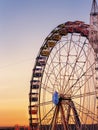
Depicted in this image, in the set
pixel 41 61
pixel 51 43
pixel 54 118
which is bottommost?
pixel 54 118

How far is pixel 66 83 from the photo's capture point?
44156 millimetres

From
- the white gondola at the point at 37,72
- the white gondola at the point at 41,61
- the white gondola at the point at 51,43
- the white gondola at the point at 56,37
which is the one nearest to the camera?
the white gondola at the point at 56,37

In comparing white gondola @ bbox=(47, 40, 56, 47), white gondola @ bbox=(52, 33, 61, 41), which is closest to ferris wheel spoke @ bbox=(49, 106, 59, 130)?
white gondola @ bbox=(47, 40, 56, 47)

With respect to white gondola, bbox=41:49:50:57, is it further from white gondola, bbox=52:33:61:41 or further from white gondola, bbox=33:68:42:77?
white gondola, bbox=33:68:42:77

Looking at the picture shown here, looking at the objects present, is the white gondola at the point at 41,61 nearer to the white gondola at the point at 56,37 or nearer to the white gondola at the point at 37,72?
the white gondola at the point at 37,72

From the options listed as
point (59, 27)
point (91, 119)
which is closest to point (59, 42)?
point (59, 27)

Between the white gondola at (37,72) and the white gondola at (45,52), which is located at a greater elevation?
the white gondola at (45,52)

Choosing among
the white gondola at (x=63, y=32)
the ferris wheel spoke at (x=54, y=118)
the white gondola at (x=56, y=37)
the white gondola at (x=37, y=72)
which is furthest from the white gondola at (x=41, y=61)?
the ferris wheel spoke at (x=54, y=118)

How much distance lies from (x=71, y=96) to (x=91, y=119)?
351 cm

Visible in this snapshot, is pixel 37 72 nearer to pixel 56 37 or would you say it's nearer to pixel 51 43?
pixel 51 43

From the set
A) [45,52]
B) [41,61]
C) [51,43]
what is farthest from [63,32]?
[41,61]

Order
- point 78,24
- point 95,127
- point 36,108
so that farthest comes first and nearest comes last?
point 36,108, point 78,24, point 95,127

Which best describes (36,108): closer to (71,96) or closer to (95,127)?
(71,96)

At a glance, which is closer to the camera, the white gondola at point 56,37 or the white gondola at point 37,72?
the white gondola at point 56,37
